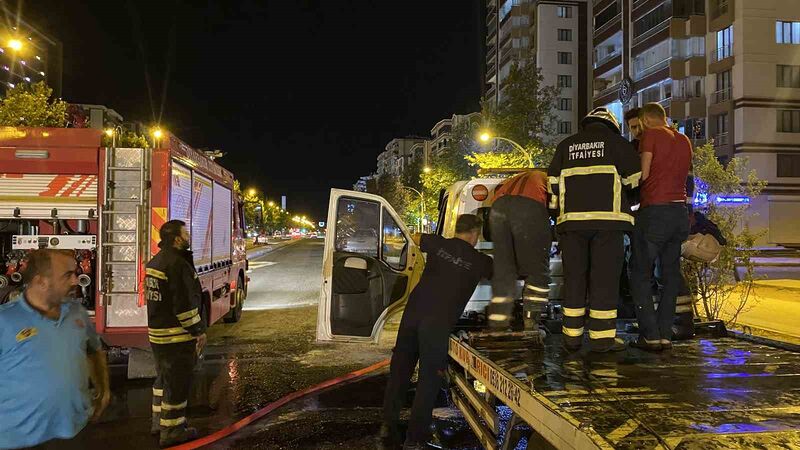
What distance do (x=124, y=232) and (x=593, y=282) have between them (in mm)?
5064

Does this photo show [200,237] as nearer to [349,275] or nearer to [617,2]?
[349,275]

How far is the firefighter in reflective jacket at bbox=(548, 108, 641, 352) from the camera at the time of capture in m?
4.28

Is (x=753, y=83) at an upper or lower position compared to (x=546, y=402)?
upper

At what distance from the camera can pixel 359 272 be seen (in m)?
6.09

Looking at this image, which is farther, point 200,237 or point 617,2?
point 617,2

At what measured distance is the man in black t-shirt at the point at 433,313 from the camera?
168 inches

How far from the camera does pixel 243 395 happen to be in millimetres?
6629

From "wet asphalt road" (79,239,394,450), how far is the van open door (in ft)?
2.90

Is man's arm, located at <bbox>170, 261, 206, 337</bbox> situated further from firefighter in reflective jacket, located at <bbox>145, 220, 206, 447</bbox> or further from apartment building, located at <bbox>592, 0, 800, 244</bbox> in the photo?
apartment building, located at <bbox>592, 0, 800, 244</bbox>

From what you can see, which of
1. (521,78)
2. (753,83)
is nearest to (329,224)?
(521,78)

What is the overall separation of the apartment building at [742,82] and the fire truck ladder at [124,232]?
35572 millimetres

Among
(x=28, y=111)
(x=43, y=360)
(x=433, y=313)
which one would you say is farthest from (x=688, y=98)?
(x=43, y=360)

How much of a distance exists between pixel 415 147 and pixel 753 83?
9446 cm

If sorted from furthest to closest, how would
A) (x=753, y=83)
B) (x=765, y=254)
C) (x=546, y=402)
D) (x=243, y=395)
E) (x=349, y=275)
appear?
(x=753, y=83), (x=765, y=254), (x=243, y=395), (x=349, y=275), (x=546, y=402)
